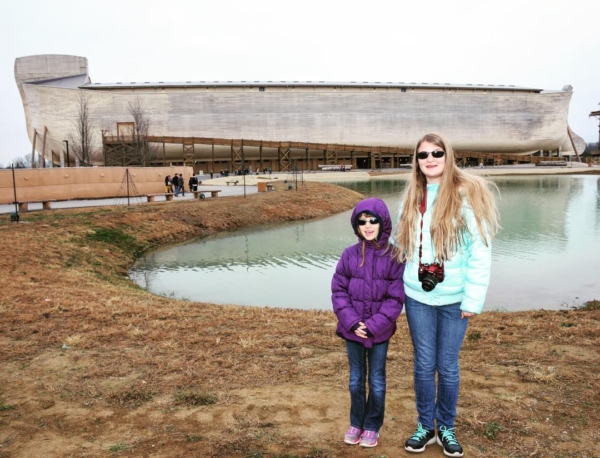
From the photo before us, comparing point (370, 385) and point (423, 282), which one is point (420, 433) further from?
point (423, 282)

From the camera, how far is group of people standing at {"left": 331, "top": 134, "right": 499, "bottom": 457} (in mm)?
3566

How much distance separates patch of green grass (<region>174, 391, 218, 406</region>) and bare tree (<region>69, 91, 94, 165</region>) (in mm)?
70310

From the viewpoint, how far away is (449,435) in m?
3.70

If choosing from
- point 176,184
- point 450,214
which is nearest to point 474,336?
point 450,214

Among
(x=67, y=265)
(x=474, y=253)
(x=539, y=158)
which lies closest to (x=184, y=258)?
(x=67, y=265)

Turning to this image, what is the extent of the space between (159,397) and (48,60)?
9289 centimetres

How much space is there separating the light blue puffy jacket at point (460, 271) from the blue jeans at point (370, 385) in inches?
21.7

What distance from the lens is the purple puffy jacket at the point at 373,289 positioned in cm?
372

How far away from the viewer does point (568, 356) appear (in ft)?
19.0

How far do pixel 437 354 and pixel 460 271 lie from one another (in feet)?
2.29

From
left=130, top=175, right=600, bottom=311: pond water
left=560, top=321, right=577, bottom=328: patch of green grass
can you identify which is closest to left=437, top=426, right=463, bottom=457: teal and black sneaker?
left=560, top=321, right=577, bottom=328: patch of green grass

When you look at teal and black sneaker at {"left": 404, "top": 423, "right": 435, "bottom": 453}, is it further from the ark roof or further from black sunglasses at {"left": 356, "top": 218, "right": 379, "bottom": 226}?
the ark roof

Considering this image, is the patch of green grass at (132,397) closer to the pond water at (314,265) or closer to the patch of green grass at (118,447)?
the patch of green grass at (118,447)

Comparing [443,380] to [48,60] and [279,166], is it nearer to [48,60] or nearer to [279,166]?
[279,166]
